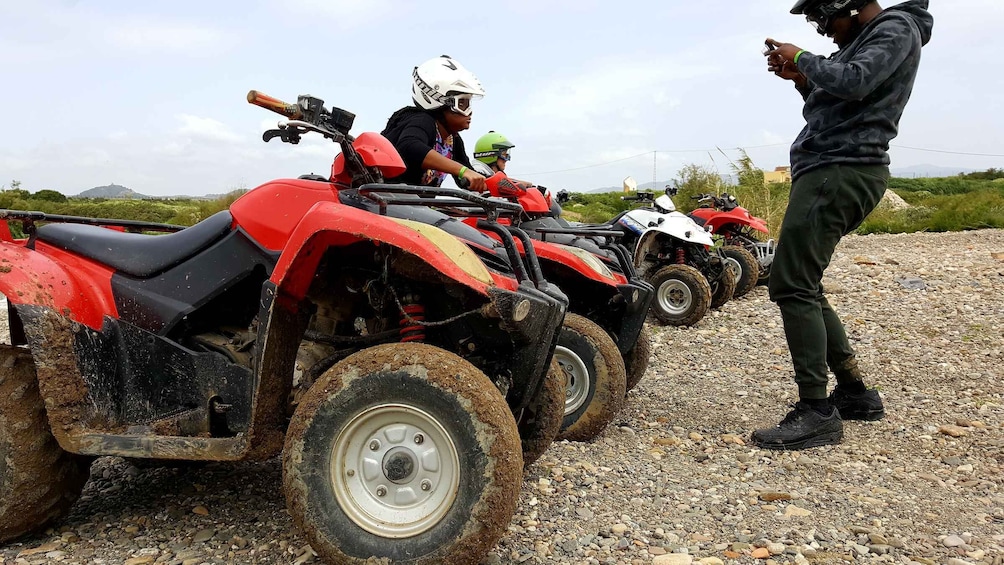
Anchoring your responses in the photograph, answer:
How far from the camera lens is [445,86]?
4.50 metres

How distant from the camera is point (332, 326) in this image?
306 cm

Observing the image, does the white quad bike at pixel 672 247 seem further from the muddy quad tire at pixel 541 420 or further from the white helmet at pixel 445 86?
the muddy quad tire at pixel 541 420

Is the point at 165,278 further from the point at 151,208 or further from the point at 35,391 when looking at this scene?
the point at 151,208

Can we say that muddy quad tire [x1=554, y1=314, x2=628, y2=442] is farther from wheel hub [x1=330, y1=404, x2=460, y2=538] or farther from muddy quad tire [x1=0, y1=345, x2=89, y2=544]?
muddy quad tire [x1=0, y1=345, x2=89, y2=544]

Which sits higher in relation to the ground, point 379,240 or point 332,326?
point 379,240

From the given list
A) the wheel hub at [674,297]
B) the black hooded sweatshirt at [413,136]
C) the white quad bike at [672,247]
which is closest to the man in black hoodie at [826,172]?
the black hooded sweatshirt at [413,136]

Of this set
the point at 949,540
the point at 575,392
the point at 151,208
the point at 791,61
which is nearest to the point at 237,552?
the point at 575,392

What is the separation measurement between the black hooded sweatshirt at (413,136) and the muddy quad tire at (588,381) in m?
1.27

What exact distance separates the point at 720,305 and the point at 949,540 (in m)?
7.12

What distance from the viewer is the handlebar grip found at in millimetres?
2824

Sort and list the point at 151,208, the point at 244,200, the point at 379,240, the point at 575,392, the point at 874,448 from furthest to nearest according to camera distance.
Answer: the point at 151,208 → the point at 575,392 → the point at 874,448 → the point at 244,200 → the point at 379,240

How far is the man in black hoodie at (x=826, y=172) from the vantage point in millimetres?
4070

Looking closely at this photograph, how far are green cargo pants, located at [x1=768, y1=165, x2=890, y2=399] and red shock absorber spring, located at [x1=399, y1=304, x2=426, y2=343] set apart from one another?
226cm

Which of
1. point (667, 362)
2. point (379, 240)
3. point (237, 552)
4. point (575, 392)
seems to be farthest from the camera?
point (667, 362)
